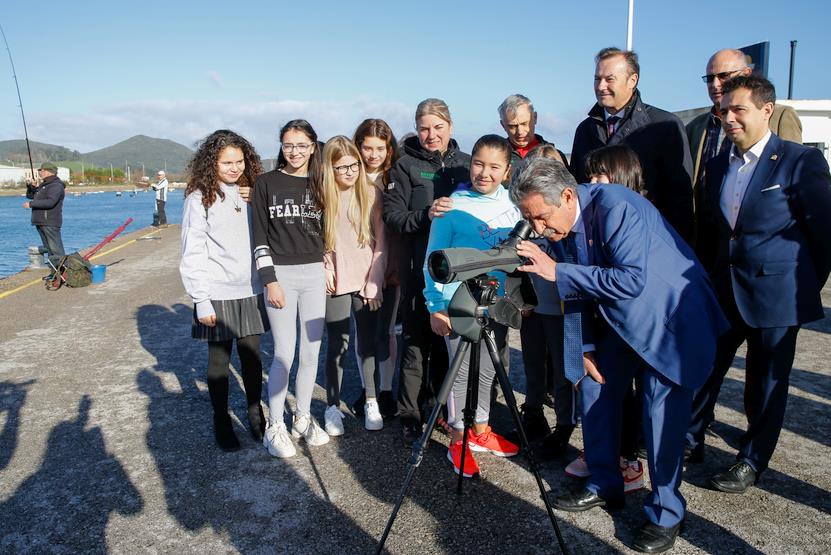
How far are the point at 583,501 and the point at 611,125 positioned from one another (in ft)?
7.21

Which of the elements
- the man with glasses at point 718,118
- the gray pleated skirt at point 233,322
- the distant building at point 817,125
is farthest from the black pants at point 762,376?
the distant building at point 817,125

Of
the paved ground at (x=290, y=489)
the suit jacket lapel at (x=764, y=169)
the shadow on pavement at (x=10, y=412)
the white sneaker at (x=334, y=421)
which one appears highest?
the suit jacket lapel at (x=764, y=169)

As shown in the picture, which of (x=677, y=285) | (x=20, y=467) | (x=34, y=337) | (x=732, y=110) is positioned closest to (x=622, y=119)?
(x=732, y=110)

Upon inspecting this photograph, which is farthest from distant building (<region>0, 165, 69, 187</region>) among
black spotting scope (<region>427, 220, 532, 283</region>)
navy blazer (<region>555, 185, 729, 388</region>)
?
navy blazer (<region>555, 185, 729, 388</region>)

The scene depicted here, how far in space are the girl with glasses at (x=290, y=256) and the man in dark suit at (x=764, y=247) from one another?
2272 millimetres

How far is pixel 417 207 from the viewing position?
3582 millimetres

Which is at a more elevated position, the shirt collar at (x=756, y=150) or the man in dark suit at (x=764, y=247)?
the shirt collar at (x=756, y=150)

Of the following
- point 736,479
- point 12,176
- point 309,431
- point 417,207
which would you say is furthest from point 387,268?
point 12,176

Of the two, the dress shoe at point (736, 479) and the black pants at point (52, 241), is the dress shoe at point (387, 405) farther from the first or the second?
the black pants at point (52, 241)

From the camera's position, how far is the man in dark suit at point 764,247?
277cm

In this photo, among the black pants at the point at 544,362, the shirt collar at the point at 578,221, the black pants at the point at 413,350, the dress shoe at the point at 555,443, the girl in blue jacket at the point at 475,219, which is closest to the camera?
the shirt collar at the point at 578,221

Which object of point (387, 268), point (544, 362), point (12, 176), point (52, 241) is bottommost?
point (544, 362)

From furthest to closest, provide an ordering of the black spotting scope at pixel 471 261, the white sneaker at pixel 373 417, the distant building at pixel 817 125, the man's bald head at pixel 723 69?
the distant building at pixel 817 125 → the white sneaker at pixel 373 417 → the man's bald head at pixel 723 69 → the black spotting scope at pixel 471 261

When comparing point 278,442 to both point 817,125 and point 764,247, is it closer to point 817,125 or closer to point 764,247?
point 764,247
